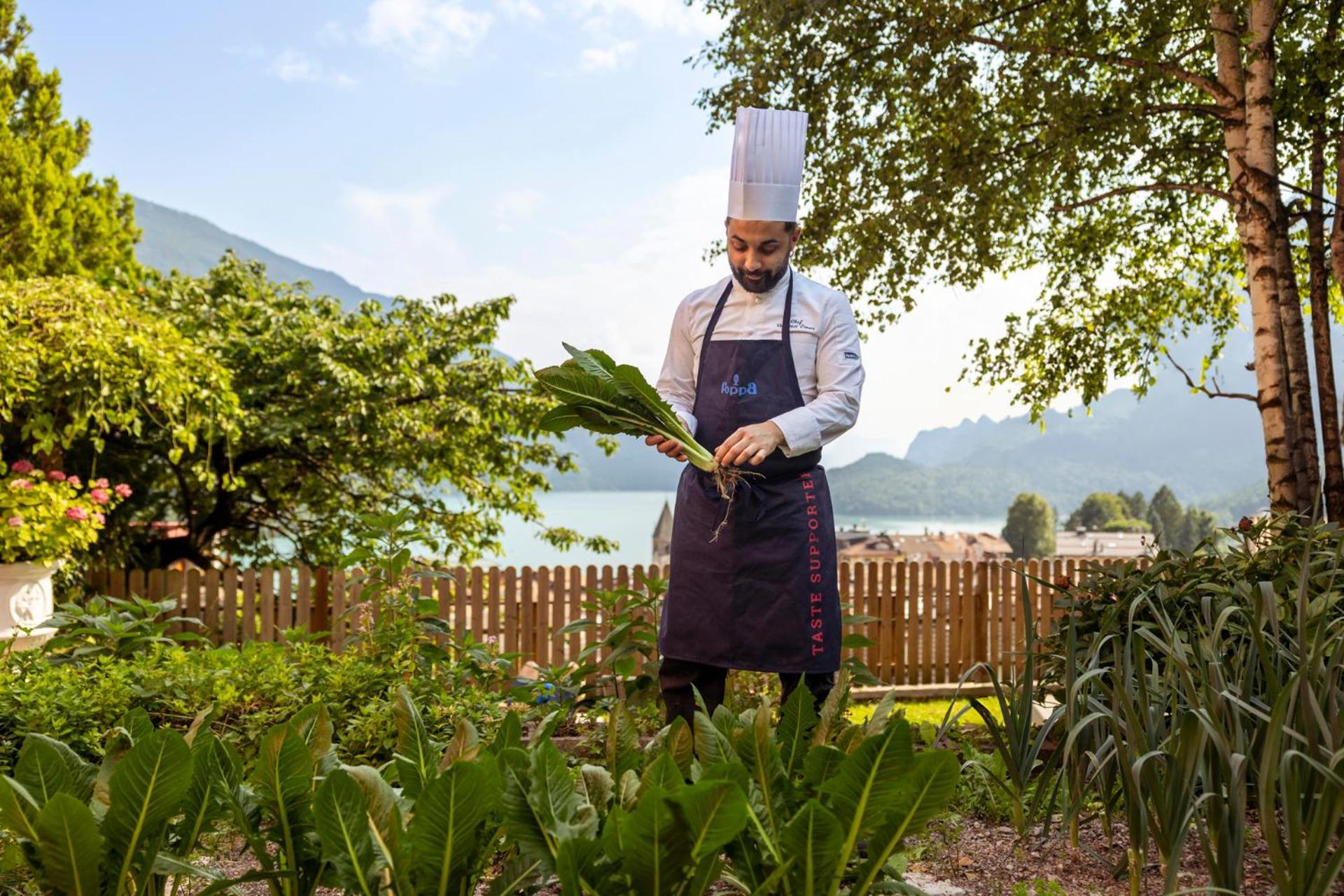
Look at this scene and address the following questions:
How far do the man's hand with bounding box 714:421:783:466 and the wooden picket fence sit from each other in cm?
453

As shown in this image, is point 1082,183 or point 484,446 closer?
point 1082,183

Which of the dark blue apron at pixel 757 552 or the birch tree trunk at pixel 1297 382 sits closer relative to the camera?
the dark blue apron at pixel 757 552

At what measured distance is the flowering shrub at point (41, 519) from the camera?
5.69 m

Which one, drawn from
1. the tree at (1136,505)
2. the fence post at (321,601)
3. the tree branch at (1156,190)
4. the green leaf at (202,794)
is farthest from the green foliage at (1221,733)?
the tree at (1136,505)

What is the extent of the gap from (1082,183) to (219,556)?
8.90 metres

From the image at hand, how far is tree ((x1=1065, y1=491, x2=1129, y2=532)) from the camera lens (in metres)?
66.5

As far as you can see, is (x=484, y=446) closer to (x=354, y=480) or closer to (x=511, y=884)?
(x=354, y=480)

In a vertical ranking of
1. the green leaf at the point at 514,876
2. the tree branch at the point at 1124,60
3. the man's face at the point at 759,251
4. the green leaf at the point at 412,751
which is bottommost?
the green leaf at the point at 514,876

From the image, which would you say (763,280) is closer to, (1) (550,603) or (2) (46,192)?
(1) (550,603)

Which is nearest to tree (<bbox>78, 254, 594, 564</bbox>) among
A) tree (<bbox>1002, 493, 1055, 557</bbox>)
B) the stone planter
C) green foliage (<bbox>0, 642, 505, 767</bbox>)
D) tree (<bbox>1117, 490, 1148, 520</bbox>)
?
the stone planter

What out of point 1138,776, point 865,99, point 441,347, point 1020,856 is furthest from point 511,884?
point 441,347

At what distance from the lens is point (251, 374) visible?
8.45 meters

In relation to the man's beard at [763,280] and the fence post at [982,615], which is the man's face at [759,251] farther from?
the fence post at [982,615]

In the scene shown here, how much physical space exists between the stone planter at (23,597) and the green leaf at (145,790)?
16.8 feet
